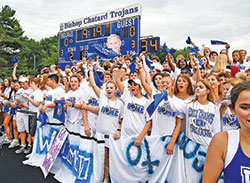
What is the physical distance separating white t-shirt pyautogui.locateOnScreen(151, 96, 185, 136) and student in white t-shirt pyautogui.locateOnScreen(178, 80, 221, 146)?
0.14m

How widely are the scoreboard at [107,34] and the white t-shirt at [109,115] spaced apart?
8.63 meters

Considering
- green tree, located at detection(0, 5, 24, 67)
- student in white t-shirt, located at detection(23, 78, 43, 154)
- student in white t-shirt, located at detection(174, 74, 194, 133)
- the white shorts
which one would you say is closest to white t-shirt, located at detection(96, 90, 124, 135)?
student in white t-shirt, located at detection(174, 74, 194, 133)

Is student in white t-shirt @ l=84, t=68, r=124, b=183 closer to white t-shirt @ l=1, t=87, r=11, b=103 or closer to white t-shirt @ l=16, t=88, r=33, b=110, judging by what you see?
white t-shirt @ l=16, t=88, r=33, b=110

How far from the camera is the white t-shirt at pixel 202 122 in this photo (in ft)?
10.3

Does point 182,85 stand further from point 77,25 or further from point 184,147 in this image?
point 77,25

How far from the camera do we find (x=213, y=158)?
1437 mm

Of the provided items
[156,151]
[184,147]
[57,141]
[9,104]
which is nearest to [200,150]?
[184,147]

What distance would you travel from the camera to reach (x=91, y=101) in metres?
4.66

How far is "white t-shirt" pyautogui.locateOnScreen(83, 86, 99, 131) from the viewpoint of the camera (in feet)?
15.0

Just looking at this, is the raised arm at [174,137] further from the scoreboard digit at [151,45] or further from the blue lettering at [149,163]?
the scoreboard digit at [151,45]

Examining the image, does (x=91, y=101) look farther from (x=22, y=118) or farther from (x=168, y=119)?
(x=22, y=118)

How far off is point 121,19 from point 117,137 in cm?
1165

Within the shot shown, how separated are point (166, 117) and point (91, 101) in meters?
1.75

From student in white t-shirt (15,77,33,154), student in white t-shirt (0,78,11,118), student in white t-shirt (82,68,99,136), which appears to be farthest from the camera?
student in white t-shirt (0,78,11,118)
